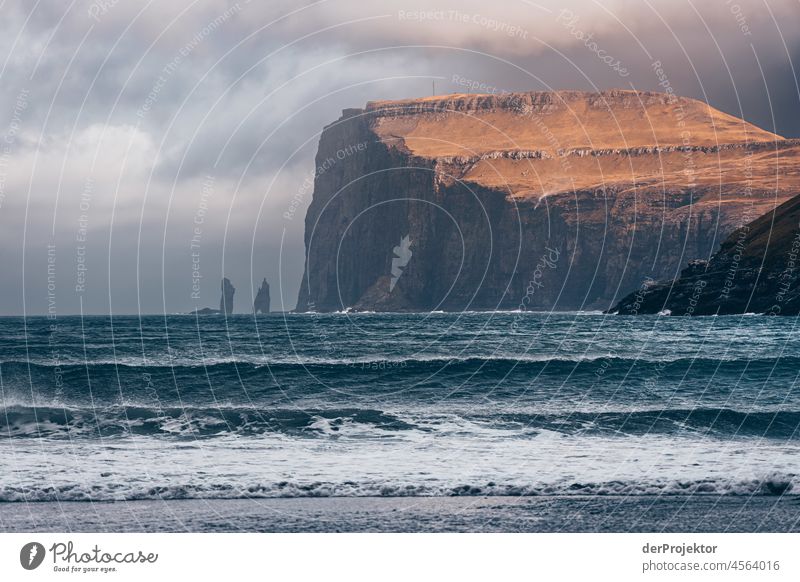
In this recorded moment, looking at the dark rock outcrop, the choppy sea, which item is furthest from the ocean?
the dark rock outcrop

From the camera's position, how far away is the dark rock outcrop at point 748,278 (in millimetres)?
112375

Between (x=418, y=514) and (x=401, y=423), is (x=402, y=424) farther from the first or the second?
(x=418, y=514)

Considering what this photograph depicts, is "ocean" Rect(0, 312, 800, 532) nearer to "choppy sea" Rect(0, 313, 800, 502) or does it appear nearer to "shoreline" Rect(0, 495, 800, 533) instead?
"choppy sea" Rect(0, 313, 800, 502)

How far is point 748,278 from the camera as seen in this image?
399 feet

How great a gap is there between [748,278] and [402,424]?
10295cm

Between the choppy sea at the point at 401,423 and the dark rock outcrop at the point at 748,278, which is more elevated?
the dark rock outcrop at the point at 748,278

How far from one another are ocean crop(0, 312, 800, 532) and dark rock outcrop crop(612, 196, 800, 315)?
194 ft

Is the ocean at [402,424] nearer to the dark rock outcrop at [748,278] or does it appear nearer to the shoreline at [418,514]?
the shoreline at [418,514]

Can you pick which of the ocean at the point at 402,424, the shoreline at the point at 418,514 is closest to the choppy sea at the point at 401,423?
the ocean at the point at 402,424

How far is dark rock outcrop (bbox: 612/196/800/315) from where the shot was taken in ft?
369

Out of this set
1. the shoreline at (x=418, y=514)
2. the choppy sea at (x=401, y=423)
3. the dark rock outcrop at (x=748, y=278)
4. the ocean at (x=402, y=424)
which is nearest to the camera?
the shoreline at (x=418, y=514)

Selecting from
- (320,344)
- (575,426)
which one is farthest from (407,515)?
(320,344)

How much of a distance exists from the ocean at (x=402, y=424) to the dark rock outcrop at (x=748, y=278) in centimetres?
5904

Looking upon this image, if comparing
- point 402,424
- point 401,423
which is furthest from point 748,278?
point 402,424
